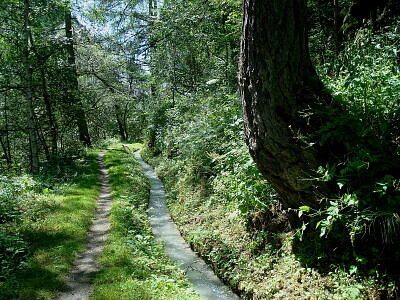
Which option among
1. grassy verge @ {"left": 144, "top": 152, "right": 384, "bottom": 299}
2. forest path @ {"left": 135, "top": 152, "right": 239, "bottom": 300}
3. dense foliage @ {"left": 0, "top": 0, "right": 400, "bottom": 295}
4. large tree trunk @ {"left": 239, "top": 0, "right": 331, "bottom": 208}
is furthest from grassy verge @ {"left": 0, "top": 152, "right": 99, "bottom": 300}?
large tree trunk @ {"left": 239, "top": 0, "right": 331, "bottom": 208}

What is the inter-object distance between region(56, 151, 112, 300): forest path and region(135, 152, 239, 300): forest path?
1.55 meters

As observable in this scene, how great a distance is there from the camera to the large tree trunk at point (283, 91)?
4.30 metres

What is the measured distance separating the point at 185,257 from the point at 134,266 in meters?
1.72

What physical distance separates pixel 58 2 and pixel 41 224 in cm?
1004

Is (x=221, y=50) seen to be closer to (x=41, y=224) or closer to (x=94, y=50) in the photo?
(x=94, y=50)

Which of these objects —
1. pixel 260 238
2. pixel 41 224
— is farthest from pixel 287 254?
pixel 41 224

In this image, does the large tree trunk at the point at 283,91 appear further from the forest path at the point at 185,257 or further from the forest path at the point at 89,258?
the forest path at the point at 89,258

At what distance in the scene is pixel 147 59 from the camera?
22.0 m

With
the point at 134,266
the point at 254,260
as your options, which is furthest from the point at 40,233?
the point at 254,260

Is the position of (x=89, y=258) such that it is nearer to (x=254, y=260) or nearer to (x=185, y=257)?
(x=185, y=257)

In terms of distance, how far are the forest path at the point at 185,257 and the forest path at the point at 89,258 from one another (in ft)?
5.09

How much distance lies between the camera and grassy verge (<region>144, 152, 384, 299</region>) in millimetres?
4230

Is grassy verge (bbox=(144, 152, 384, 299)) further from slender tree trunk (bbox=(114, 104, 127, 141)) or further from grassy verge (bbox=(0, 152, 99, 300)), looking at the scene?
slender tree trunk (bbox=(114, 104, 127, 141))

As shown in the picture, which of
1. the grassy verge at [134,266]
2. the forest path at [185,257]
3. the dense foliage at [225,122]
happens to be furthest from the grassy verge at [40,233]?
the forest path at [185,257]
